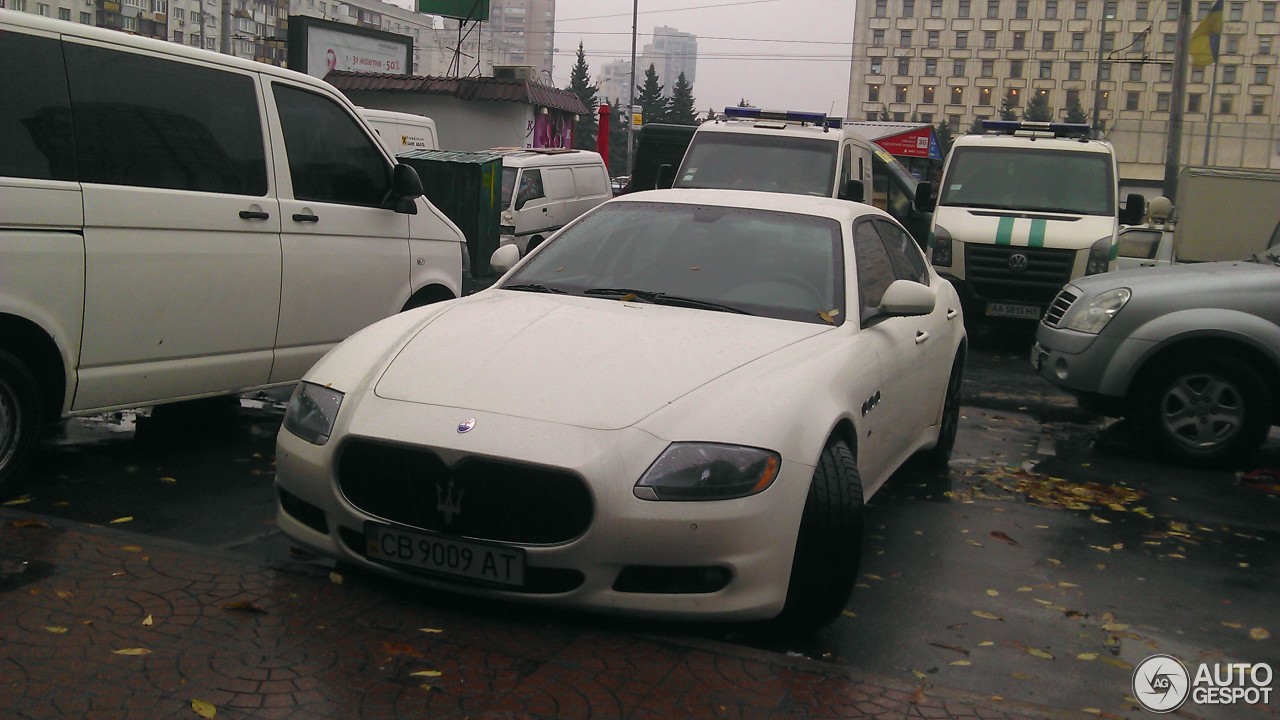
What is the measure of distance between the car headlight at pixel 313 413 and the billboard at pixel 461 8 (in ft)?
100

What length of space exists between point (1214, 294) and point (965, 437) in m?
1.76

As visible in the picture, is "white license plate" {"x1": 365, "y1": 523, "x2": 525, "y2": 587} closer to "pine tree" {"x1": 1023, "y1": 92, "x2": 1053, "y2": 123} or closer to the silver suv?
the silver suv

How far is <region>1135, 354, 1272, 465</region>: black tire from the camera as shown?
7426 mm

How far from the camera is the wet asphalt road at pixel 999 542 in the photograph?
13.7 ft

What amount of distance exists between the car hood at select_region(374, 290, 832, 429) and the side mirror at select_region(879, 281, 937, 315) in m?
0.44

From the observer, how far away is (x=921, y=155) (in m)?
43.6

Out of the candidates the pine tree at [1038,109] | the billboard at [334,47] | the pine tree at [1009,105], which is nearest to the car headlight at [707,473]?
the billboard at [334,47]

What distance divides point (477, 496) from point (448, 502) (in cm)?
11

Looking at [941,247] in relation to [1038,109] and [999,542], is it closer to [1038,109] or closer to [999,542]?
[999,542]

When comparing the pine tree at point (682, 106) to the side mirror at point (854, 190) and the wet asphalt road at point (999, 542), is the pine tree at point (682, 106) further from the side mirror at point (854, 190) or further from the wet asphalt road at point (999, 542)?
the wet asphalt road at point (999, 542)

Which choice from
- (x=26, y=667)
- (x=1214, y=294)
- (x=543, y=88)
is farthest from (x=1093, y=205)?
(x=543, y=88)

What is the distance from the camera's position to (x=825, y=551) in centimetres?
411

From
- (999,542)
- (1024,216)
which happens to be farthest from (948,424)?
(1024,216)

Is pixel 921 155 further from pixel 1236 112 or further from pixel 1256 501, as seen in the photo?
pixel 1236 112
